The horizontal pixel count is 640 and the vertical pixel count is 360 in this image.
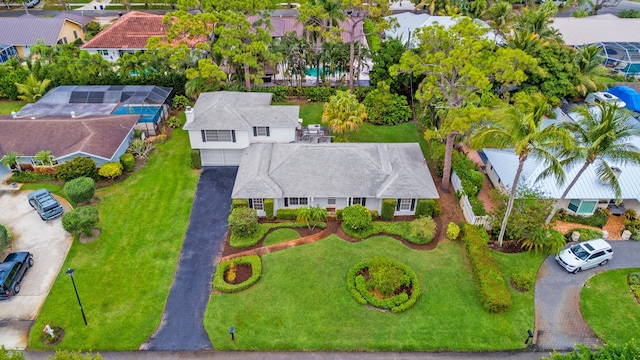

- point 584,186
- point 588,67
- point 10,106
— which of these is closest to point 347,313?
point 584,186

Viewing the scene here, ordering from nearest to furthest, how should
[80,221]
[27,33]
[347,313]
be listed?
[347,313] → [80,221] → [27,33]

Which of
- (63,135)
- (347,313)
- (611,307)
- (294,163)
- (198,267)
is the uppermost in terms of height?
(63,135)

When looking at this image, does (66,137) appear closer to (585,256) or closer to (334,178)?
(334,178)

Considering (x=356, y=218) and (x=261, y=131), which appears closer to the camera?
(x=356, y=218)

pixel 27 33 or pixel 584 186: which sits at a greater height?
pixel 27 33

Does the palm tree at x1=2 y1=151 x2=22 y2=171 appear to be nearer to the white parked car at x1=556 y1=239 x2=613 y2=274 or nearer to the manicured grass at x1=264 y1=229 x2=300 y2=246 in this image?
the manicured grass at x1=264 y1=229 x2=300 y2=246

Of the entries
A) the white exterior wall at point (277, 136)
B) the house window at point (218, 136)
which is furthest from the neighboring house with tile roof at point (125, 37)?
the white exterior wall at point (277, 136)
